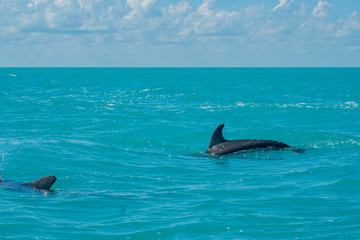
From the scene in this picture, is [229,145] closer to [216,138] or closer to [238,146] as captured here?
[238,146]

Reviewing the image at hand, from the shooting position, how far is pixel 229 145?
73.5 feet

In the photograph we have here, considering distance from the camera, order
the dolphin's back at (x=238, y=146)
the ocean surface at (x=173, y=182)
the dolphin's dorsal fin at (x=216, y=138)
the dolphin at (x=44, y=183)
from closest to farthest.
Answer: the ocean surface at (x=173, y=182)
the dolphin at (x=44, y=183)
the dolphin's back at (x=238, y=146)
the dolphin's dorsal fin at (x=216, y=138)

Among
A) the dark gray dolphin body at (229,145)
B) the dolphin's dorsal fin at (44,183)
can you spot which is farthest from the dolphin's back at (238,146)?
the dolphin's dorsal fin at (44,183)

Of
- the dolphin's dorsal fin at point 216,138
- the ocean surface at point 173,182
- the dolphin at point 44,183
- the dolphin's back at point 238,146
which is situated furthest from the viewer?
the dolphin's dorsal fin at point 216,138

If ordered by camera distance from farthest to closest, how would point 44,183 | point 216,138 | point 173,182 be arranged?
point 216,138
point 173,182
point 44,183

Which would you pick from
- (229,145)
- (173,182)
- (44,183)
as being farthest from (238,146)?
(44,183)

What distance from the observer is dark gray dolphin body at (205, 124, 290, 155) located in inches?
869

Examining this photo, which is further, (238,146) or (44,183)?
(238,146)

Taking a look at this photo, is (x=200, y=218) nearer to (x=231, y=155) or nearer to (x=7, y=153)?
(x=231, y=155)

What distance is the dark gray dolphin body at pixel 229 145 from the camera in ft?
72.4

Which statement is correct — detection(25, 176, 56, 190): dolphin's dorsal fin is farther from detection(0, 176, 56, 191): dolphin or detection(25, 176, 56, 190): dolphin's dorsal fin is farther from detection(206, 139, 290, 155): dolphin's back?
detection(206, 139, 290, 155): dolphin's back

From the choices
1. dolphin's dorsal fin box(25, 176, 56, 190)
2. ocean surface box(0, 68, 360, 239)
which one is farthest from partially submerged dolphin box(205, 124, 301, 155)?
dolphin's dorsal fin box(25, 176, 56, 190)

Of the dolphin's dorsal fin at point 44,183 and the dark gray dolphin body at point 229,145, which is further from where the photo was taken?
the dark gray dolphin body at point 229,145

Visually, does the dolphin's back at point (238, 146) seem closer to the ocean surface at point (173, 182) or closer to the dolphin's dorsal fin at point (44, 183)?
the ocean surface at point (173, 182)
